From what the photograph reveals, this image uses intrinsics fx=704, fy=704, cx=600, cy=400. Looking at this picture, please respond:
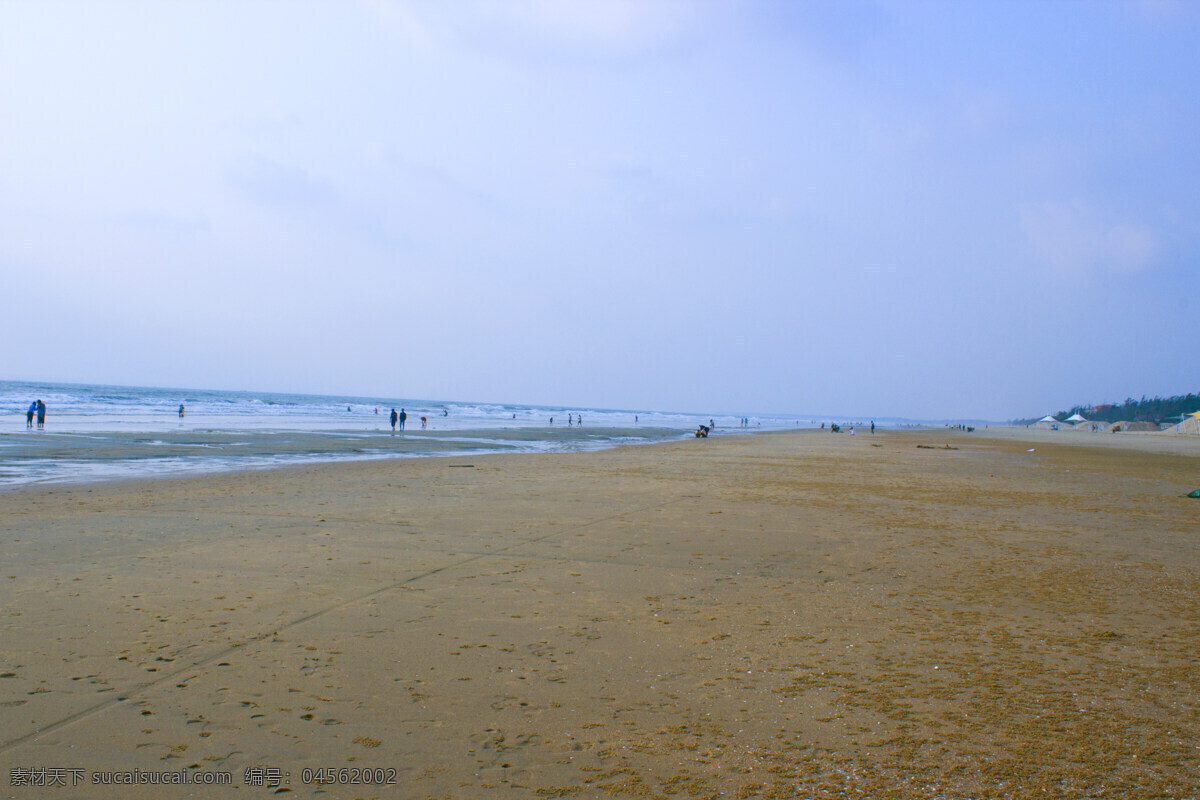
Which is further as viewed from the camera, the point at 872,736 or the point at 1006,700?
the point at 1006,700

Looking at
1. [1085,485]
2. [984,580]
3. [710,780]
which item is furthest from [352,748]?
[1085,485]

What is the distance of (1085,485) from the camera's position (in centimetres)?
1997

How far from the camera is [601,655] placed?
208 inches

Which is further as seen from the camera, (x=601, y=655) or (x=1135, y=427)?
(x=1135, y=427)

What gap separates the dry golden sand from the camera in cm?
364

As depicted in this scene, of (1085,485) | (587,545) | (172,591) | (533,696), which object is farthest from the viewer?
(1085,485)

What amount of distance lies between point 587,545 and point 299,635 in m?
4.61

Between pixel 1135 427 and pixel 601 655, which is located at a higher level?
pixel 1135 427

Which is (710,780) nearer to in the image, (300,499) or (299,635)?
(299,635)

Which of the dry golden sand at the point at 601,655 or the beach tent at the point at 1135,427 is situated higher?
the beach tent at the point at 1135,427

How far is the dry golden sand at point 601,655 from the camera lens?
3645mm

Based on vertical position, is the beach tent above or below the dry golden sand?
above

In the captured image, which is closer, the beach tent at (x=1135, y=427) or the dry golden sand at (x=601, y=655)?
the dry golden sand at (x=601, y=655)

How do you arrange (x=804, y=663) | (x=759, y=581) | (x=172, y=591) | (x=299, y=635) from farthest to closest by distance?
(x=759, y=581) < (x=172, y=591) < (x=299, y=635) < (x=804, y=663)
